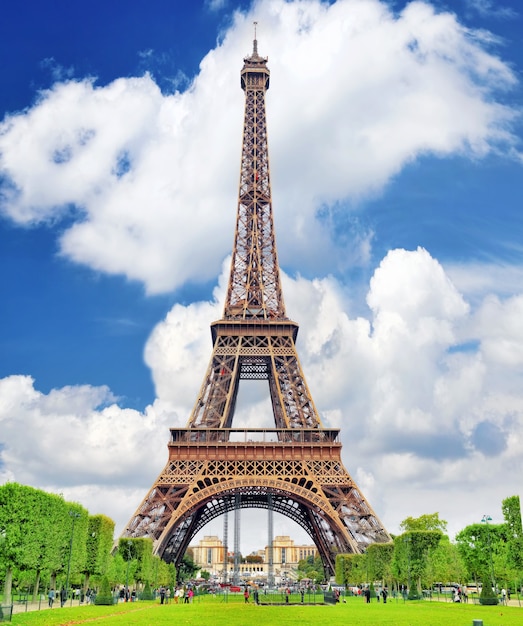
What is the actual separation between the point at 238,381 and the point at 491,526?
104 ft

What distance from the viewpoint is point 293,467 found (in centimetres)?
6162

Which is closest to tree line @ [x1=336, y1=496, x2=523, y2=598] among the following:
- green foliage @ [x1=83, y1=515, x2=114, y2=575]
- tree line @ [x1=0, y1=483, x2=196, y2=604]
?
tree line @ [x1=0, y1=483, x2=196, y2=604]

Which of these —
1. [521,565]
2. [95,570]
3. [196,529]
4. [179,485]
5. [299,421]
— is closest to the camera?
[521,565]

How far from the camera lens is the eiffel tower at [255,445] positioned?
5922 centimetres

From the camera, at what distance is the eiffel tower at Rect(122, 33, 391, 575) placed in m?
59.2

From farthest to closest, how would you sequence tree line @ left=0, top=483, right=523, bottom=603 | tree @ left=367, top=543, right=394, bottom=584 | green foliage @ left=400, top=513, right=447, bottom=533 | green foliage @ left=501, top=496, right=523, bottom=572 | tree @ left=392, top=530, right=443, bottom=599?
green foliage @ left=400, top=513, right=447, bottom=533 → tree @ left=367, top=543, right=394, bottom=584 → tree @ left=392, top=530, right=443, bottom=599 → green foliage @ left=501, top=496, right=523, bottom=572 → tree line @ left=0, top=483, right=523, bottom=603

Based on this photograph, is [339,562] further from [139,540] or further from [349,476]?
[139,540]

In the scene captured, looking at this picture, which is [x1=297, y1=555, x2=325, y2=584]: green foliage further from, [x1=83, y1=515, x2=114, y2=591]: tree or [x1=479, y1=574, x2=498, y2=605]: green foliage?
[x1=479, y1=574, x2=498, y2=605]: green foliage

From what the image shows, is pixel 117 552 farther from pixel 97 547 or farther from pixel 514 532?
pixel 514 532

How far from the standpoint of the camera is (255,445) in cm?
6291

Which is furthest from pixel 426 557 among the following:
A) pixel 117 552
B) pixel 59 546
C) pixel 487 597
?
pixel 59 546

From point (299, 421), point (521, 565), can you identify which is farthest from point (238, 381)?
point (521, 565)

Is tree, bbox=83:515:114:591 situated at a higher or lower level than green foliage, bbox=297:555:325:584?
higher

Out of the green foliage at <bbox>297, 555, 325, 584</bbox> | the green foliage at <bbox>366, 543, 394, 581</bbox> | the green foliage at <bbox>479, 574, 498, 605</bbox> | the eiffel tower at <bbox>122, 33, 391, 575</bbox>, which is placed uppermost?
the eiffel tower at <bbox>122, 33, 391, 575</bbox>
